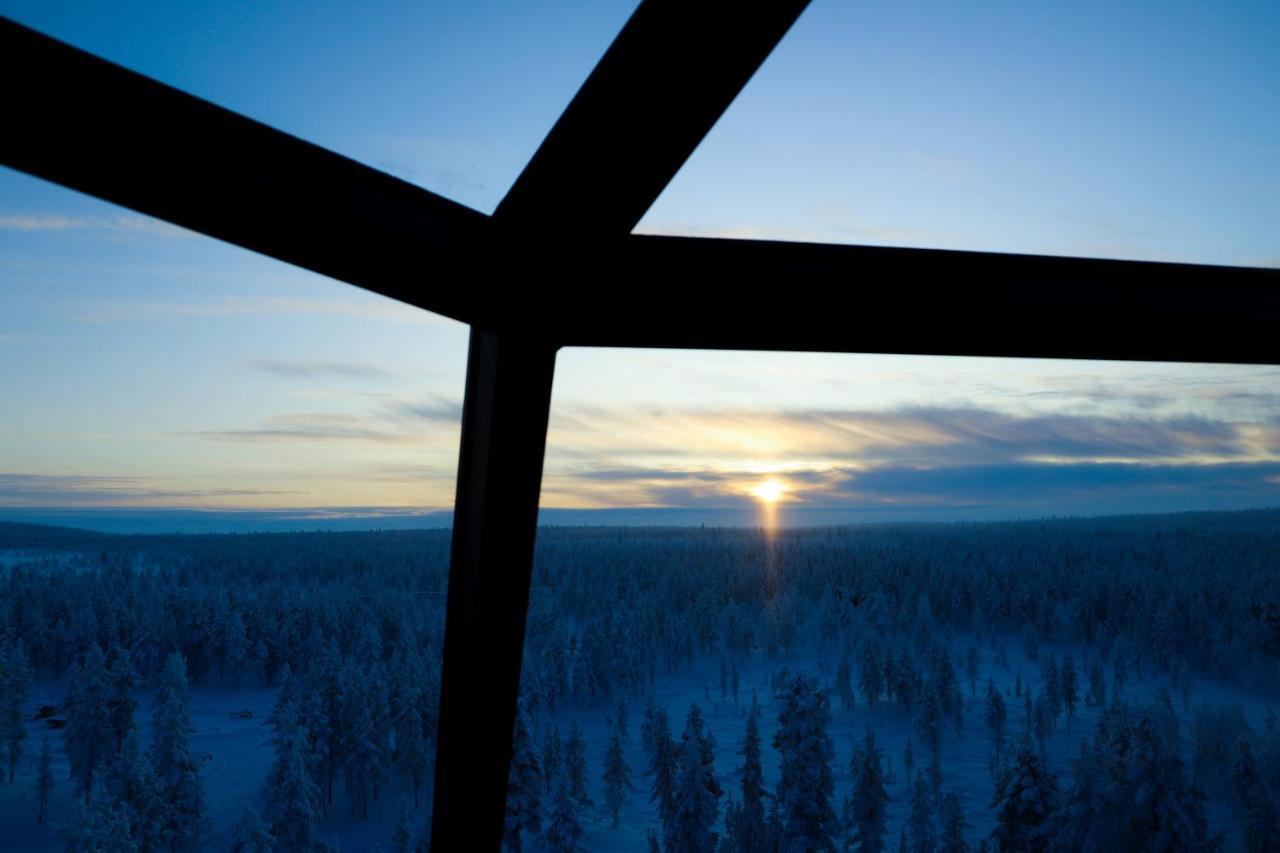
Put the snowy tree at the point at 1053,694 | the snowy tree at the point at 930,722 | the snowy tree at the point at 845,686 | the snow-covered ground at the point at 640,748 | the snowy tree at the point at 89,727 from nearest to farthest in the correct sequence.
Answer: the snowy tree at the point at 89,727 → the snow-covered ground at the point at 640,748 → the snowy tree at the point at 930,722 → the snowy tree at the point at 1053,694 → the snowy tree at the point at 845,686

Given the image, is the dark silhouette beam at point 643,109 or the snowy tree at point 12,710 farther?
the snowy tree at point 12,710

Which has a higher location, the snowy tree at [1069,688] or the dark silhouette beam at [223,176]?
the dark silhouette beam at [223,176]

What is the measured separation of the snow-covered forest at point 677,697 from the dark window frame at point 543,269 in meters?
20.6

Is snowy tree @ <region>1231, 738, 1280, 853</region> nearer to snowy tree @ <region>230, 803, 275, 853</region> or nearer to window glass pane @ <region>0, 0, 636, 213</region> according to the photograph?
snowy tree @ <region>230, 803, 275, 853</region>

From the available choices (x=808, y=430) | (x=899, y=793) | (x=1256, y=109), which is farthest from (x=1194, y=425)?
(x=899, y=793)

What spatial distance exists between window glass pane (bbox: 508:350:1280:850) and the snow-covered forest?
1.12ft

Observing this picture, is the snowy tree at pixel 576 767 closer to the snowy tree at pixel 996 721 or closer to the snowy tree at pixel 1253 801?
the snowy tree at pixel 996 721

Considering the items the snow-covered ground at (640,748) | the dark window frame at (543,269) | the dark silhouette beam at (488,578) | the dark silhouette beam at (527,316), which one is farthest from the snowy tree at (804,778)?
the dark window frame at (543,269)

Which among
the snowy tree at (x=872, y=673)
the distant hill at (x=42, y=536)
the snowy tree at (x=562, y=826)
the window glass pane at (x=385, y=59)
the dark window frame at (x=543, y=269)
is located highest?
the window glass pane at (x=385, y=59)

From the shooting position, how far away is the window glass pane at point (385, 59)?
6.57 ft

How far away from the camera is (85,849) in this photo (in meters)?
28.4

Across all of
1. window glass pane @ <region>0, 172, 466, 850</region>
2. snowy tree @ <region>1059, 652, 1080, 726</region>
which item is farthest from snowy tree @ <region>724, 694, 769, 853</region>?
snowy tree @ <region>1059, 652, 1080, 726</region>

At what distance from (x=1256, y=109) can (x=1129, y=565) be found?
10227 cm

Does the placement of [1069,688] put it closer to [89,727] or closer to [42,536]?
[89,727]
